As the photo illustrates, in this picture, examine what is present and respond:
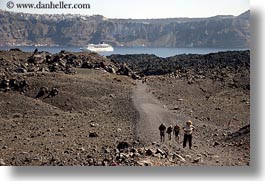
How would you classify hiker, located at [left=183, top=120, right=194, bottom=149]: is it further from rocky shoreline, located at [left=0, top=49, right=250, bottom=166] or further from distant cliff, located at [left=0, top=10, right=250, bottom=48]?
distant cliff, located at [left=0, top=10, right=250, bottom=48]

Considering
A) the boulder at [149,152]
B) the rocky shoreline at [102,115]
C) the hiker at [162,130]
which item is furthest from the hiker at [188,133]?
the boulder at [149,152]

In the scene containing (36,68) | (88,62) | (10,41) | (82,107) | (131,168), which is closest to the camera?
(131,168)

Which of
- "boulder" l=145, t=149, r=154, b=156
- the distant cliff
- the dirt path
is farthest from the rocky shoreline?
the distant cliff

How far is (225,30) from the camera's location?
7.65m

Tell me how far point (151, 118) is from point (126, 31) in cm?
154

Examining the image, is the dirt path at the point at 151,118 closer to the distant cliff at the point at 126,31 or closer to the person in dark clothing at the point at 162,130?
the person in dark clothing at the point at 162,130

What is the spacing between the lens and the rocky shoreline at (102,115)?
18.7 feet

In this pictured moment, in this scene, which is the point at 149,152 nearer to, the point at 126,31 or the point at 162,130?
the point at 162,130

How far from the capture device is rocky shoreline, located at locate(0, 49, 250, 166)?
570 cm

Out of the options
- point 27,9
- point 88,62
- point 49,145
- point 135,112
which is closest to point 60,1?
point 27,9

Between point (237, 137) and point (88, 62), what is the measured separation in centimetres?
815

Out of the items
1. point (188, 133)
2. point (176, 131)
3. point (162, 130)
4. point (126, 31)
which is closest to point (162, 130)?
point (162, 130)

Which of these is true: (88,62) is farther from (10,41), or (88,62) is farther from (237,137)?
(237,137)

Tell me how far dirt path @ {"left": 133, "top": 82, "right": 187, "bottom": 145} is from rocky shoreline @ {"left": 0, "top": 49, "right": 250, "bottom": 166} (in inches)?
4.3
